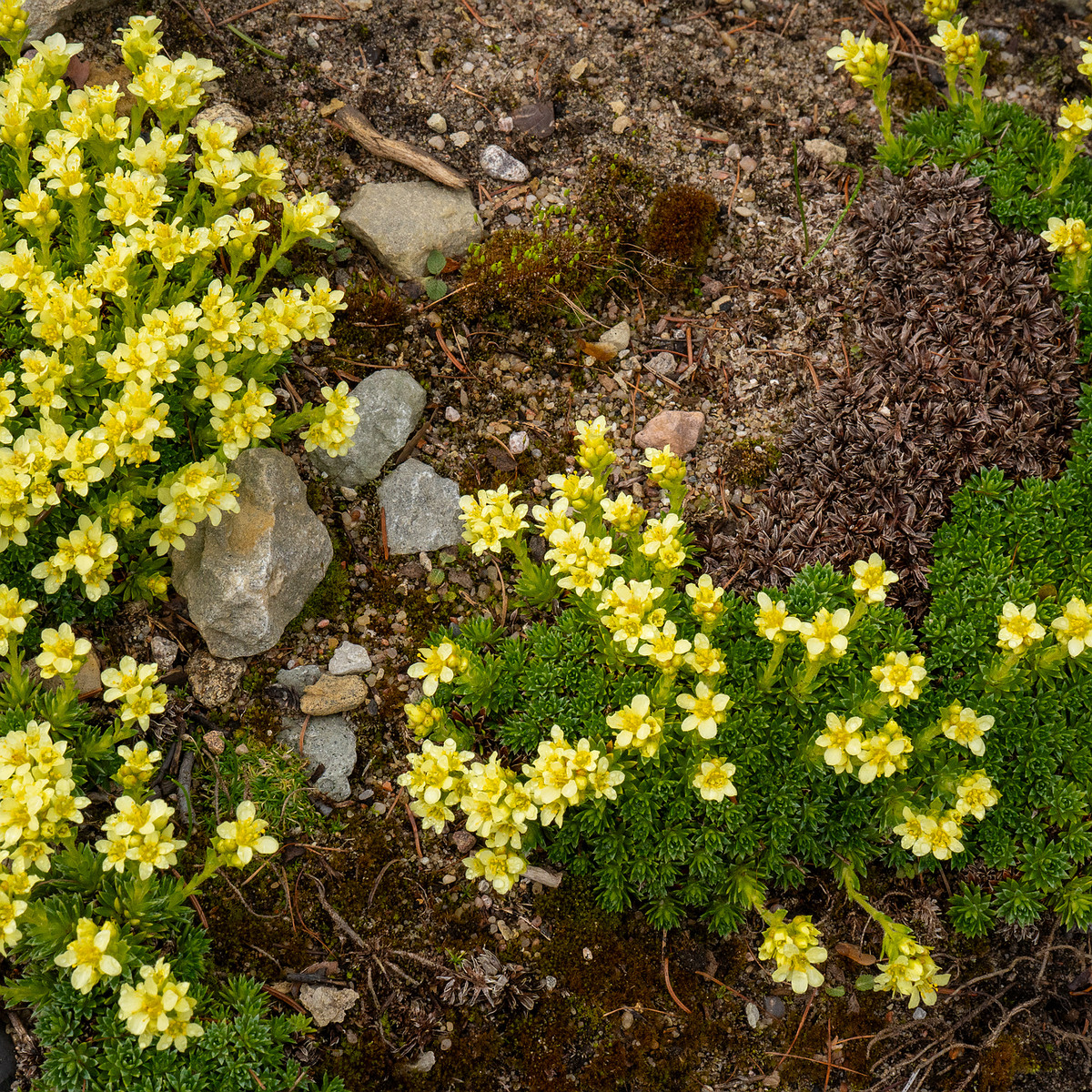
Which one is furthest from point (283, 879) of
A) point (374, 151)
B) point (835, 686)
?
point (374, 151)

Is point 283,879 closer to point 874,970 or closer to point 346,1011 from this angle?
point 346,1011

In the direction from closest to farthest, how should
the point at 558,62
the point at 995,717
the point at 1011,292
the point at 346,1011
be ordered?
the point at 346,1011 < the point at 995,717 < the point at 1011,292 < the point at 558,62

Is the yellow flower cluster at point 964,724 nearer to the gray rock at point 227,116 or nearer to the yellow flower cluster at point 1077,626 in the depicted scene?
the yellow flower cluster at point 1077,626

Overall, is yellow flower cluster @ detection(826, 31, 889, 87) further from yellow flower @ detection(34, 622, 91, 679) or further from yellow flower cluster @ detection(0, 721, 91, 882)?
yellow flower cluster @ detection(0, 721, 91, 882)

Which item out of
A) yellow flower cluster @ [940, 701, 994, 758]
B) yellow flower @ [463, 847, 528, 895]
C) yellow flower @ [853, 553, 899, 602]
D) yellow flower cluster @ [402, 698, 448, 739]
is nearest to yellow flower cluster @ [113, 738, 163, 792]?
yellow flower cluster @ [402, 698, 448, 739]

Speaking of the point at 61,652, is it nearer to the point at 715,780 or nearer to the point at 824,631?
the point at 715,780
